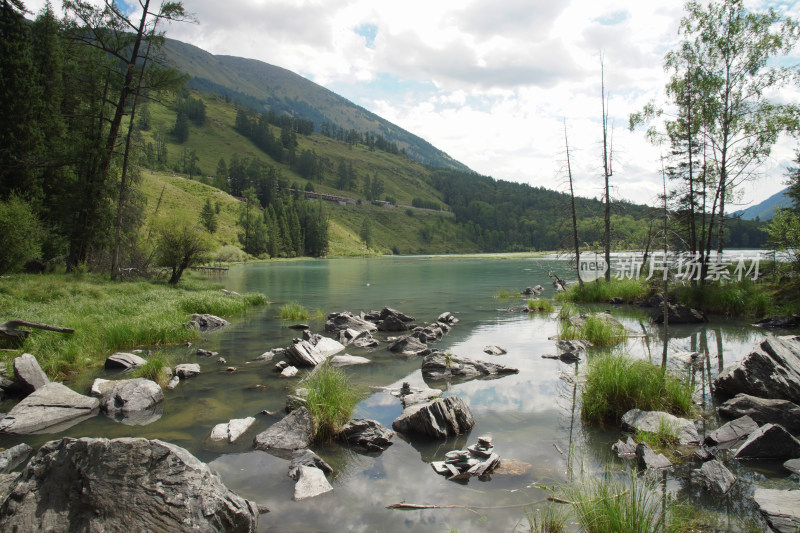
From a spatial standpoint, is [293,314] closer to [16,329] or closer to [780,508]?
[16,329]

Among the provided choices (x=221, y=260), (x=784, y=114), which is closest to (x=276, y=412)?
(x=784, y=114)

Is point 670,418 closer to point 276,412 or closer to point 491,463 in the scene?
point 491,463

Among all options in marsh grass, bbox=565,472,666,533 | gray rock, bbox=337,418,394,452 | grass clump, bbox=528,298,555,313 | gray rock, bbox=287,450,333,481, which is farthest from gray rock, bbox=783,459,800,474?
grass clump, bbox=528,298,555,313

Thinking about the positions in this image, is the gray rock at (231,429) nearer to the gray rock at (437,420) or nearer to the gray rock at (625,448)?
the gray rock at (437,420)

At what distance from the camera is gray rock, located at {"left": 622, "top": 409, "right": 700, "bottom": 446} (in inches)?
320

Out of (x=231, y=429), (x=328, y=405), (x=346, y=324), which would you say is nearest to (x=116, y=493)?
(x=231, y=429)

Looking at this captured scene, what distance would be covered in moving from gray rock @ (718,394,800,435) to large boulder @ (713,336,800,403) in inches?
32.0

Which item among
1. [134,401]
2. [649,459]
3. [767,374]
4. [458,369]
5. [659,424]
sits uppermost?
[767,374]

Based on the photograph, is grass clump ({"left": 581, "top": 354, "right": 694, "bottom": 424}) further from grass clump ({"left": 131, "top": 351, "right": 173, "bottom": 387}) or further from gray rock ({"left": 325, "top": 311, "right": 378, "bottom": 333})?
gray rock ({"left": 325, "top": 311, "right": 378, "bottom": 333})

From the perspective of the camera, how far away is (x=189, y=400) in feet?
36.4

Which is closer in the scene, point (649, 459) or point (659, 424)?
point (649, 459)

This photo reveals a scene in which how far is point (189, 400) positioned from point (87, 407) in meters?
2.18

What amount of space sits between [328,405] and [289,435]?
3.14 ft

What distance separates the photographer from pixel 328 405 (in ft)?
29.5
